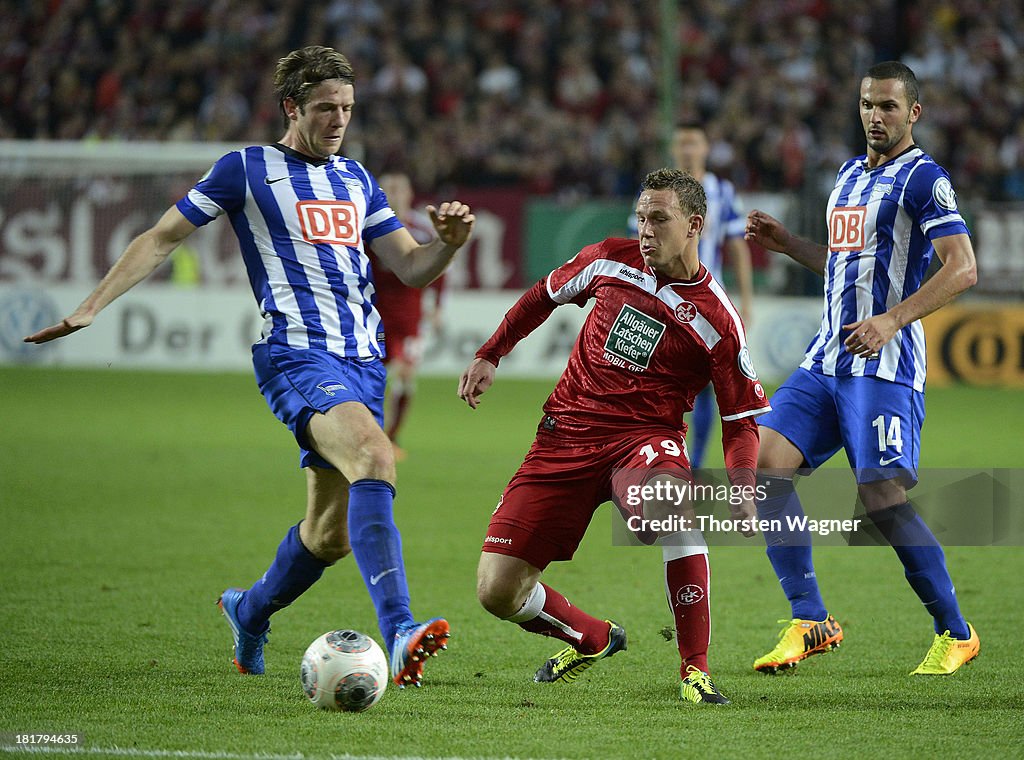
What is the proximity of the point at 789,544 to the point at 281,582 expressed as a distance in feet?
6.19

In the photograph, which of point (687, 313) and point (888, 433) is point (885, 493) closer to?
point (888, 433)

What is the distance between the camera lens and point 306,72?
15.9 feet

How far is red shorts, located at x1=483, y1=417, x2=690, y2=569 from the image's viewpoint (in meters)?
4.69

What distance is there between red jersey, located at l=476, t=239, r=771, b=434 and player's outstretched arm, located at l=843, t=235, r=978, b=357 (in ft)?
1.23

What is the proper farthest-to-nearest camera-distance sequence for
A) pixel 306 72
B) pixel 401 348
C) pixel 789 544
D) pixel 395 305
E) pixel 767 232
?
pixel 401 348 < pixel 395 305 < pixel 767 232 < pixel 789 544 < pixel 306 72

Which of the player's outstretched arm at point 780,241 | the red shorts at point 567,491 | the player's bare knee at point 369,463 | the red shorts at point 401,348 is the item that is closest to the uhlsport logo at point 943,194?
the player's outstretched arm at point 780,241

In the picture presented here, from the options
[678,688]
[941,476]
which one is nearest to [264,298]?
[678,688]

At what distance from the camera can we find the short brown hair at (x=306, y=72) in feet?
15.9

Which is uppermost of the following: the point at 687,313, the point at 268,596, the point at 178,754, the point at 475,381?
the point at 687,313

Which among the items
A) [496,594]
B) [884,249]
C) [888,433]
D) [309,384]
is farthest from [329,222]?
[888,433]

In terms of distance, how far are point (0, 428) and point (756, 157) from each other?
11028mm

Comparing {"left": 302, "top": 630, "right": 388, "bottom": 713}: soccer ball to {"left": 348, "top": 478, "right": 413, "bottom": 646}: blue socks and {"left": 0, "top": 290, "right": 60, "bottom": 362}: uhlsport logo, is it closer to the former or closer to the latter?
{"left": 348, "top": 478, "right": 413, "bottom": 646}: blue socks

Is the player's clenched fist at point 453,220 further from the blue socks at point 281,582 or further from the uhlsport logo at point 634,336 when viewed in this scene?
the blue socks at point 281,582

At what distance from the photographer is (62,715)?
4242 mm
